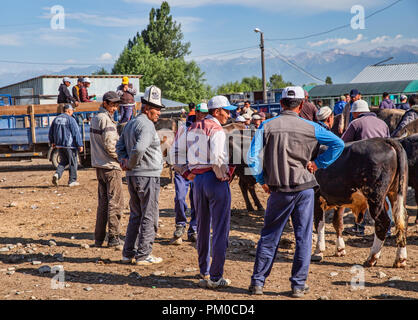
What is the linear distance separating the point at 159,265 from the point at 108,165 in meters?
1.73

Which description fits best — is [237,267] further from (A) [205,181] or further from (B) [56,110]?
(B) [56,110]

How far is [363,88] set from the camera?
40688 mm

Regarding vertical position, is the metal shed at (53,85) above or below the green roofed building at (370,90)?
above

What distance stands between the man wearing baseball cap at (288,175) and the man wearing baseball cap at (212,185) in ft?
1.43

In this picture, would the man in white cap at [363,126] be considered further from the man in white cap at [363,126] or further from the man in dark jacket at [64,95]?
the man in dark jacket at [64,95]

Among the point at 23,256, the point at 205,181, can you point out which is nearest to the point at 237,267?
the point at 205,181

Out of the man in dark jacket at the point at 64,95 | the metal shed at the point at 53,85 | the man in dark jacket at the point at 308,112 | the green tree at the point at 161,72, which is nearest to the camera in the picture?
the man in dark jacket at the point at 308,112

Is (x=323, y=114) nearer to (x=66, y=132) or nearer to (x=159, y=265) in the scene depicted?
(x=159, y=265)

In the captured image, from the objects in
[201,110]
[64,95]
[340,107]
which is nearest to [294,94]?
[201,110]

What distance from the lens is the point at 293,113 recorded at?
5.55 metres

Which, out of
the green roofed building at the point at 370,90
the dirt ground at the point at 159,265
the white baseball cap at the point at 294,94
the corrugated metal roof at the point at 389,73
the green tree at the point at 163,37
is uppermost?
the green tree at the point at 163,37

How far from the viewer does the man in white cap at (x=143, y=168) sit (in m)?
6.64

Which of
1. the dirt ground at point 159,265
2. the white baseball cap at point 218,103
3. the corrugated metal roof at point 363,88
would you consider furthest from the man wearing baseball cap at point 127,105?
the corrugated metal roof at point 363,88

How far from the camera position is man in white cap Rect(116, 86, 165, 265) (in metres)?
6.64
